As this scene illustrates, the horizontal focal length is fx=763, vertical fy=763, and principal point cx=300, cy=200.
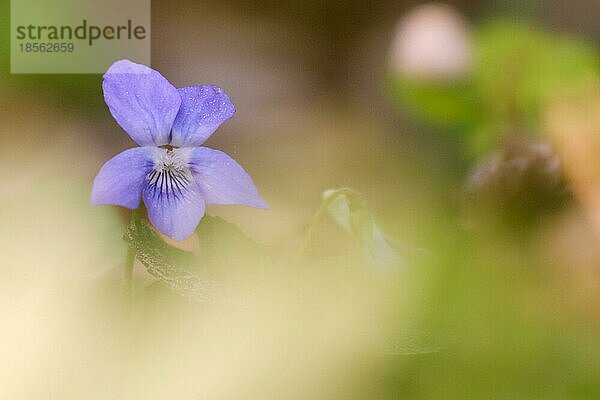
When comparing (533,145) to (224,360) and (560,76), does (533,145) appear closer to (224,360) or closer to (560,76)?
→ (560,76)

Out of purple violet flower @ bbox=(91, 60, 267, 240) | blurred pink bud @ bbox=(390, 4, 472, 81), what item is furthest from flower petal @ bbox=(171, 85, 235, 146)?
blurred pink bud @ bbox=(390, 4, 472, 81)

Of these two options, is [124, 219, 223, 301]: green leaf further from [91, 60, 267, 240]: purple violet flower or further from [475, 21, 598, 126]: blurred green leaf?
[475, 21, 598, 126]: blurred green leaf

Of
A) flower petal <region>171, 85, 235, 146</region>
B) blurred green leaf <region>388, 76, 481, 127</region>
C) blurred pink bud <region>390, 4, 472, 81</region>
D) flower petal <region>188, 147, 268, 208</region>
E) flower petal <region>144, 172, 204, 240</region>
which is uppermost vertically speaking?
blurred pink bud <region>390, 4, 472, 81</region>

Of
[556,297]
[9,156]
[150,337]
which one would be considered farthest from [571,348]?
[9,156]

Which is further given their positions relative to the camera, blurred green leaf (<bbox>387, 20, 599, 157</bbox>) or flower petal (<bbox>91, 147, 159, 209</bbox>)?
blurred green leaf (<bbox>387, 20, 599, 157</bbox>)

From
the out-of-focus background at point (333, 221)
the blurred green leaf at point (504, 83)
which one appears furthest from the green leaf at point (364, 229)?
the blurred green leaf at point (504, 83)

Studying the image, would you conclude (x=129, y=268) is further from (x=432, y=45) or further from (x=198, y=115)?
(x=432, y=45)

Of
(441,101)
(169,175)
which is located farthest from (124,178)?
(441,101)
